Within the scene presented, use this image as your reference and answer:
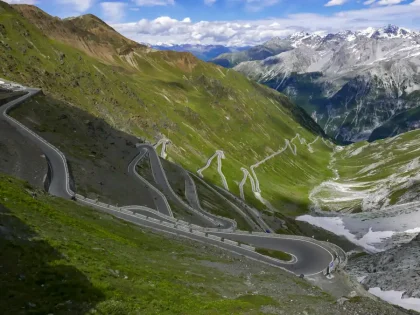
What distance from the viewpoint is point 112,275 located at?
87.5 feet

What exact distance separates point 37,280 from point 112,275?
5.94 m

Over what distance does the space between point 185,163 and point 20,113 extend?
99729 mm

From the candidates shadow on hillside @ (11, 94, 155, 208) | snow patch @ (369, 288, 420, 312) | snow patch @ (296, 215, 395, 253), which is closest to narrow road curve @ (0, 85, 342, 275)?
shadow on hillside @ (11, 94, 155, 208)

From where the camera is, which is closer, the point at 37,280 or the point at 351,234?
the point at 37,280

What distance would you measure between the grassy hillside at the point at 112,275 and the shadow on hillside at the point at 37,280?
0.05 meters

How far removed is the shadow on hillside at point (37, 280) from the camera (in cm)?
1894

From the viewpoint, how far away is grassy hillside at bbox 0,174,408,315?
69.2 feet

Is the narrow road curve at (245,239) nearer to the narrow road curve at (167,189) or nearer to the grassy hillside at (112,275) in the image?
the grassy hillside at (112,275)

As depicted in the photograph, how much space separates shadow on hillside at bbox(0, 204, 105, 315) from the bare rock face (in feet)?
138

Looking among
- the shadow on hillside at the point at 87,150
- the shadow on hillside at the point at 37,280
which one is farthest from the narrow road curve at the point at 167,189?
the shadow on hillside at the point at 37,280

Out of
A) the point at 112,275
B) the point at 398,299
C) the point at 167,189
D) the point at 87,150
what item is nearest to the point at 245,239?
the point at 398,299

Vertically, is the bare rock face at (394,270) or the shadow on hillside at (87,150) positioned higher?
the shadow on hillside at (87,150)

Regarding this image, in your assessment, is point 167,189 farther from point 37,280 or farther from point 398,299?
point 37,280

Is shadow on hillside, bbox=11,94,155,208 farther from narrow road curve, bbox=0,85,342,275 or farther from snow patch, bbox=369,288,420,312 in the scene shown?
snow patch, bbox=369,288,420,312
